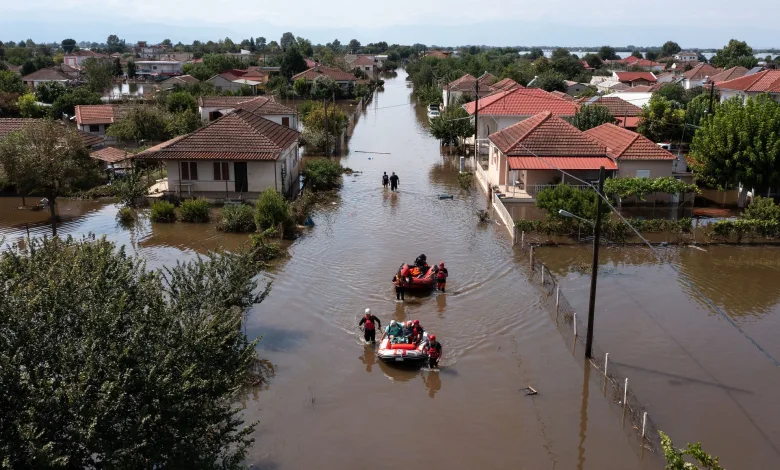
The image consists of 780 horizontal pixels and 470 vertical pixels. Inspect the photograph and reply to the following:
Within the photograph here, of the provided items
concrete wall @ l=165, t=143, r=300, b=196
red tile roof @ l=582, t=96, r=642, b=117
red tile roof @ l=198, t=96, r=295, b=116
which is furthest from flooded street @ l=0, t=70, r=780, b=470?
red tile roof @ l=582, t=96, r=642, b=117

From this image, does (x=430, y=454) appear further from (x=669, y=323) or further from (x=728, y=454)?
(x=669, y=323)

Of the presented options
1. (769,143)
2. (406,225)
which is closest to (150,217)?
(406,225)

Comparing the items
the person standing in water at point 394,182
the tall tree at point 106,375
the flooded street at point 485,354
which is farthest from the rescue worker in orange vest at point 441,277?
the person standing in water at point 394,182

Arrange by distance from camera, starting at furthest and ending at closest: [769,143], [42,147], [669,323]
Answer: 1. [769,143]
2. [42,147]
3. [669,323]

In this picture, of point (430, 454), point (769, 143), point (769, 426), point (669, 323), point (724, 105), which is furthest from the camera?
point (724, 105)

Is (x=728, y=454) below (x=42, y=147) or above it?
below

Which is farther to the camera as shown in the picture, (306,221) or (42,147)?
(306,221)

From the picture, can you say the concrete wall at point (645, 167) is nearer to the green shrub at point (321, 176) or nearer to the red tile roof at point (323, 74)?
the green shrub at point (321, 176)
